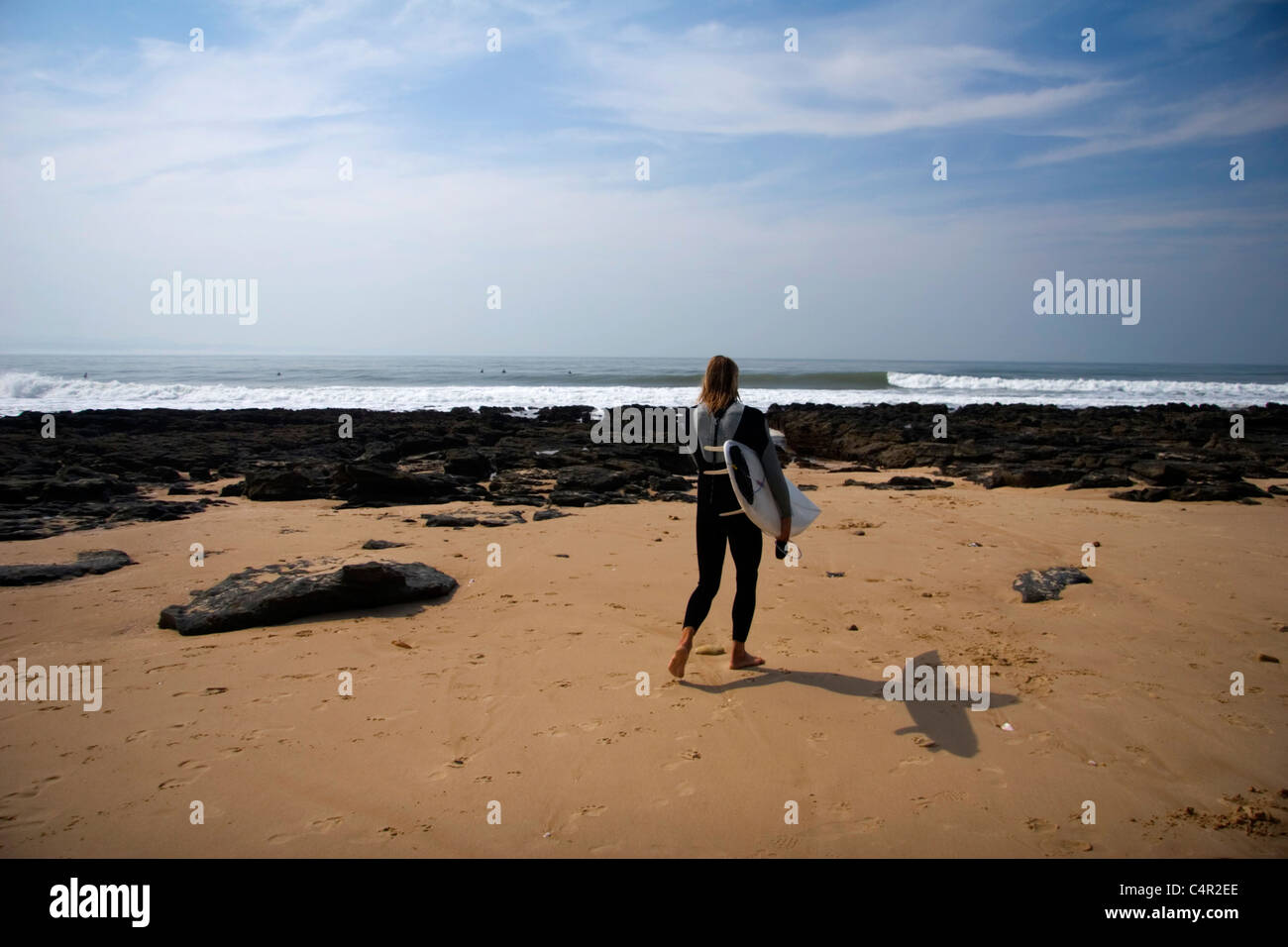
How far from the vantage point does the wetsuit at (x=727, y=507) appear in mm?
4020

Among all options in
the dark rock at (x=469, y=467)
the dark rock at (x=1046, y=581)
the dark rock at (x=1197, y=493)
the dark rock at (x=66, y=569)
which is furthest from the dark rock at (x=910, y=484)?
the dark rock at (x=66, y=569)

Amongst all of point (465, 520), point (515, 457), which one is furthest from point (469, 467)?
point (465, 520)

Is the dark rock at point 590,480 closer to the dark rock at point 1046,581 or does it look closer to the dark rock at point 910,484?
the dark rock at point 910,484

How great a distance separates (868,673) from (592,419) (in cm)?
2031

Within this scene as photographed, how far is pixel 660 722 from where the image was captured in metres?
3.61

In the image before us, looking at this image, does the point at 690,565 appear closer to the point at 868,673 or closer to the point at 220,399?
the point at 868,673

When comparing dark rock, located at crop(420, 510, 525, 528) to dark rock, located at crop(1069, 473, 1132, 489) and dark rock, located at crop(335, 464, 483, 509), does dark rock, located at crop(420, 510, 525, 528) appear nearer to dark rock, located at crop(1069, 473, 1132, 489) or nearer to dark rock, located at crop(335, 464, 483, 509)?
dark rock, located at crop(335, 464, 483, 509)

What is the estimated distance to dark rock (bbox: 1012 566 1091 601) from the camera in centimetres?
561

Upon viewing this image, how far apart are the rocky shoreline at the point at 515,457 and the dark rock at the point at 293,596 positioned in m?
4.21

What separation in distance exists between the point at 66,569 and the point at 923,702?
6.91 metres

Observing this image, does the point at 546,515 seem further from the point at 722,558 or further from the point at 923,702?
the point at 923,702

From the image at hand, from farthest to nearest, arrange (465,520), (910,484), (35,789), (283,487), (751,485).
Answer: (910,484)
(283,487)
(465,520)
(751,485)
(35,789)

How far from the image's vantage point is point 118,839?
2705 mm

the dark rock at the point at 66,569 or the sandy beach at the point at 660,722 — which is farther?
the dark rock at the point at 66,569
